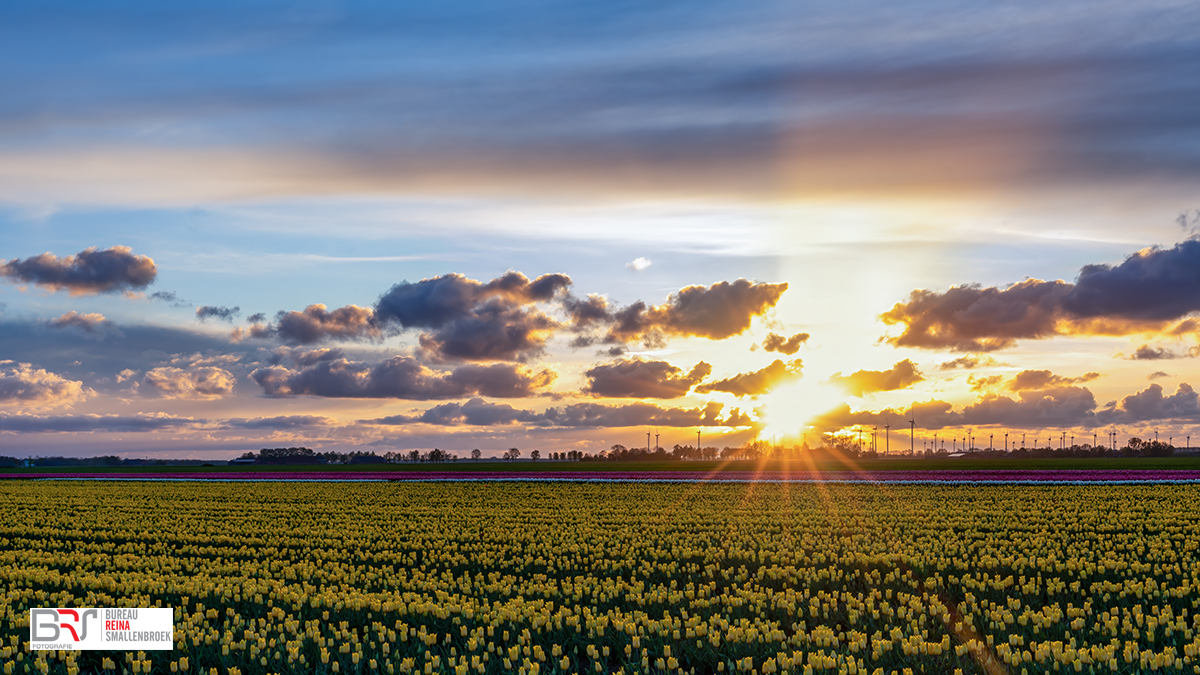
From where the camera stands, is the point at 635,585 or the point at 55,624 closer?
the point at 55,624

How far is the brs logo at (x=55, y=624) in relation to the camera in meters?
12.7

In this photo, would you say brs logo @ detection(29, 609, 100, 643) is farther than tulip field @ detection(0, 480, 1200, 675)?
Yes

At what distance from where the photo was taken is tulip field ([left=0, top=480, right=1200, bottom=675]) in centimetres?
1071

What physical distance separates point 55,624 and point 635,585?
9.21 m

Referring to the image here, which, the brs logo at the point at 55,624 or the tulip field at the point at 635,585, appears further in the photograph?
the brs logo at the point at 55,624

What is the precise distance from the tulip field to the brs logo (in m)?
0.30

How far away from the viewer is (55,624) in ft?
42.5

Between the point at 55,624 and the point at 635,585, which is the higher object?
the point at 55,624

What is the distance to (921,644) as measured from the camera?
1034 centimetres

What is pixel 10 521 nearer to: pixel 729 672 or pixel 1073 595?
pixel 729 672

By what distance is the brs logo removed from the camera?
1266cm

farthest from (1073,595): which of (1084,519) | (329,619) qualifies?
(1084,519)

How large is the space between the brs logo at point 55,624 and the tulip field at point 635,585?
0.30 meters

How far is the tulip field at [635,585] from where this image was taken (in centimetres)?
1071
